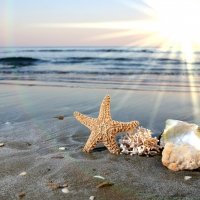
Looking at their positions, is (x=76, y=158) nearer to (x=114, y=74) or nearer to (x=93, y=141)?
(x=93, y=141)

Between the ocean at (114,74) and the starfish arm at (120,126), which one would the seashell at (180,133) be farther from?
the ocean at (114,74)

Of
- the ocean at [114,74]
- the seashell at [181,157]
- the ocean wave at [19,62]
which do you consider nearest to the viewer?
the seashell at [181,157]

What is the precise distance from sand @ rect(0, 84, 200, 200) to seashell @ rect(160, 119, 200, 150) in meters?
0.32

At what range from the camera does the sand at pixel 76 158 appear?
314 cm

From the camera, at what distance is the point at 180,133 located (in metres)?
4.14

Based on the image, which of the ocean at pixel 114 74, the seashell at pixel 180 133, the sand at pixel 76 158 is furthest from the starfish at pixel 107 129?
the ocean at pixel 114 74

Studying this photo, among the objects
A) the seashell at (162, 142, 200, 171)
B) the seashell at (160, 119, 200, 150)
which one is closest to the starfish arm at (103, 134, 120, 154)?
the seashell at (160, 119, 200, 150)

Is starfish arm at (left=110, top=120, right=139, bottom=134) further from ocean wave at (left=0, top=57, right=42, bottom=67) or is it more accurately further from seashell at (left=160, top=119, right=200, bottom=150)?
ocean wave at (left=0, top=57, right=42, bottom=67)

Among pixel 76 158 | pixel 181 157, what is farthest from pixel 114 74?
pixel 181 157

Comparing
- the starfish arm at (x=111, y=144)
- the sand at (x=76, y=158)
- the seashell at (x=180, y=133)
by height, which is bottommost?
the sand at (x=76, y=158)

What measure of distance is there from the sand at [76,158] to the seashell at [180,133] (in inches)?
12.8

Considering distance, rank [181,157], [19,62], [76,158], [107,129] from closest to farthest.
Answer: [181,157] < [76,158] < [107,129] < [19,62]

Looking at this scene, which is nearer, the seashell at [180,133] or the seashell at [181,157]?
the seashell at [181,157]

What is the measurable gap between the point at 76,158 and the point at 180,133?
1.42m
